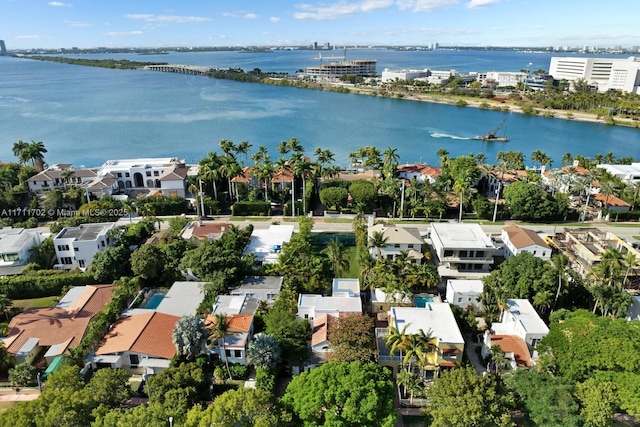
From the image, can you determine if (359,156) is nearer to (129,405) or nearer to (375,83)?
(129,405)

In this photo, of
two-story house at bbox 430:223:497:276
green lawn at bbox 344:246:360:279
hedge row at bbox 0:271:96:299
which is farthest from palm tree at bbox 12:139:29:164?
two-story house at bbox 430:223:497:276

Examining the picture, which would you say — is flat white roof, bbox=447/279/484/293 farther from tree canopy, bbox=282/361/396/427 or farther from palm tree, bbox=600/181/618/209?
palm tree, bbox=600/181/618/209

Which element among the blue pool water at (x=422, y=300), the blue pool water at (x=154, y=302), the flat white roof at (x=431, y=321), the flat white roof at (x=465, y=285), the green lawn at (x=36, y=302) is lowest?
the green lawn at (x=36, y=302)

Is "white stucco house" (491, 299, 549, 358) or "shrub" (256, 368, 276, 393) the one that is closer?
"shrub" (256, 368, 276, 393)

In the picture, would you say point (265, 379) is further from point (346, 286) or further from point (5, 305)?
point (5, 305)

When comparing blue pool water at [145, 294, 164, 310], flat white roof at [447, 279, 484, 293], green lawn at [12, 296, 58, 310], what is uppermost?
flat white roof at [447, 279, 484, 293]

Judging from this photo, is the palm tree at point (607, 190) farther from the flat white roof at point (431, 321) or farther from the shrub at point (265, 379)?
the shrub at point (265, 379)

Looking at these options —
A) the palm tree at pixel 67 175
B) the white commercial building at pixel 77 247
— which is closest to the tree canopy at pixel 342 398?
the white commercial building at pixel 77 247
